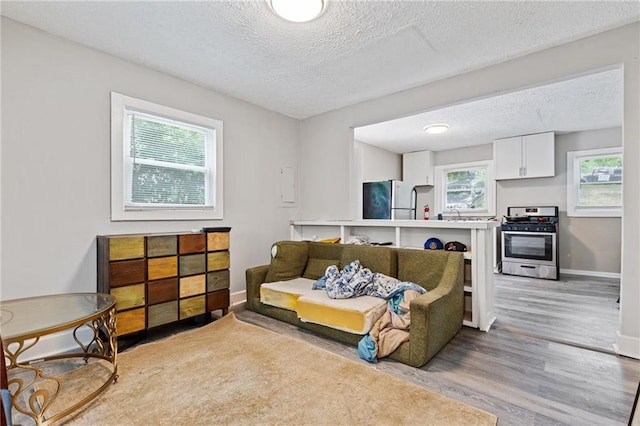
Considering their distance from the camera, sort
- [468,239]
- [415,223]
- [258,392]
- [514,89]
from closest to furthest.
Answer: [258,392] < [514,89] < [468,239] < [415,223]

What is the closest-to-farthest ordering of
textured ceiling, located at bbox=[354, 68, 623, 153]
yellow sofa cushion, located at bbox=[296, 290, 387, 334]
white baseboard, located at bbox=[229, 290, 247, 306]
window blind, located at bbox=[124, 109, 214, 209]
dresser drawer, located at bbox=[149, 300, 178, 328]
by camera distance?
yellow sofa cushion, located at bbox=[296, 290, 387, 334] → dresser drawer, located at bbox=[149, 300, 178, 328] → window blind, located at bbox=[124, 109, 214, 209] → textured ceiling, located at bbox=[354, 68, 623, 153] → white baseboard, located at bbox=[229, 290, 247, 306]

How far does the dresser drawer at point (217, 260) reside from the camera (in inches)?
122

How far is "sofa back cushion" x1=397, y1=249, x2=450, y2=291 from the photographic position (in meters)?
2.88

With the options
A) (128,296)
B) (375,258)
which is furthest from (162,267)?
(375,258)

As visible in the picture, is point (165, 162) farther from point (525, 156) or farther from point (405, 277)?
point (525, 156)

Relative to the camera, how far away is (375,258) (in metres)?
3.22

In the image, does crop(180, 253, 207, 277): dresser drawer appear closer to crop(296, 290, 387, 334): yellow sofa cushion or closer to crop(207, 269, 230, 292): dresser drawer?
crop(207, 269, 230, 292): dresser drawer

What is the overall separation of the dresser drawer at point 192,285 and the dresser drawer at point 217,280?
7 cm

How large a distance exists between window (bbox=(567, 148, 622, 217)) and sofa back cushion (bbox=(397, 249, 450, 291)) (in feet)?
13.6

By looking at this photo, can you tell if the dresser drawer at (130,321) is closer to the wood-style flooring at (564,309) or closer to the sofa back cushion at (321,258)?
the sofa back cushion at (321,258)

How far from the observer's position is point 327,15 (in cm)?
222

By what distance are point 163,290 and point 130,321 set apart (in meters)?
0.34

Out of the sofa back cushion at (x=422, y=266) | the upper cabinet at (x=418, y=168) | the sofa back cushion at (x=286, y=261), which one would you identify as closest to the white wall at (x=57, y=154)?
the sofa back cushion at (x=286, y=261)

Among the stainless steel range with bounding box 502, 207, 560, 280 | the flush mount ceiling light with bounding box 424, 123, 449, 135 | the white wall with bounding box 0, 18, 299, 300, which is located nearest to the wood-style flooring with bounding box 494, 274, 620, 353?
the stainless steel range with bounding box 502, 207, 560, 280
